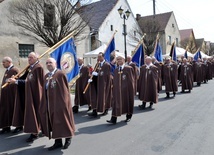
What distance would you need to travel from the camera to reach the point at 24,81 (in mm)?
6055

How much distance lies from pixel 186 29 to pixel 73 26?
1906 inches

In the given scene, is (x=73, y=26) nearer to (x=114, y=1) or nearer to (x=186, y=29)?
(x=114, y=1)

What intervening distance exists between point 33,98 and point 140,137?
2704 mm

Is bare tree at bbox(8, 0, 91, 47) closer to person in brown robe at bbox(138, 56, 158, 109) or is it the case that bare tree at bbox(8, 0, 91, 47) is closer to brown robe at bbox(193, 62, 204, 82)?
person in brown robe at bbox(138, 56, 158, 109)

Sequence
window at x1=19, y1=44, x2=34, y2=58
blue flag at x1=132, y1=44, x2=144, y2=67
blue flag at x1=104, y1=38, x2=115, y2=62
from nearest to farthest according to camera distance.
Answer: blue flag at x1=104, y1=38, x2=115, y2=62
blue flag at x1=132, y1=44, x2=144, y2=67
window at x1=19, y1=44, x2=34, y2=58

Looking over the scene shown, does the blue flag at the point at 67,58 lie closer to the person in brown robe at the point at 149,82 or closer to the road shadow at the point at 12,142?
the road shadow at the point at 12,142

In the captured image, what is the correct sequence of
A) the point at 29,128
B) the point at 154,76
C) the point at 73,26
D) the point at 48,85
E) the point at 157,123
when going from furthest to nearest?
the point at 73,26, the point at 154,76, the point at 157,123, the point at 29,128, the point at 48,85

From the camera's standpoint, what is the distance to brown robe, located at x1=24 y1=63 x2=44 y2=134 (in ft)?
18.4

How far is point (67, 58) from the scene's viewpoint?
722cm

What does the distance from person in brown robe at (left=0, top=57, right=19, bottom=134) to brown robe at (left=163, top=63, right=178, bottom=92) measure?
25.6 ft

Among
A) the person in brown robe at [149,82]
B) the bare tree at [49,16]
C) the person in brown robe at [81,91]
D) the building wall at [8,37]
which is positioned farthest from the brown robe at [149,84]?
the building wall at [8,37]

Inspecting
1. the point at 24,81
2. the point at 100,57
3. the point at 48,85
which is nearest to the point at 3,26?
the point at 100,57

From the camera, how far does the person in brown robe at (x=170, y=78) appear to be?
12.2 metres

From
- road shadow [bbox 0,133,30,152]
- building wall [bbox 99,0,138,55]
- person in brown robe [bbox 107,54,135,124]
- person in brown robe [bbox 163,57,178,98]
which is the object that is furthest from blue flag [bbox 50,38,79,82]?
building wall [bbox 99,0,138,55]
